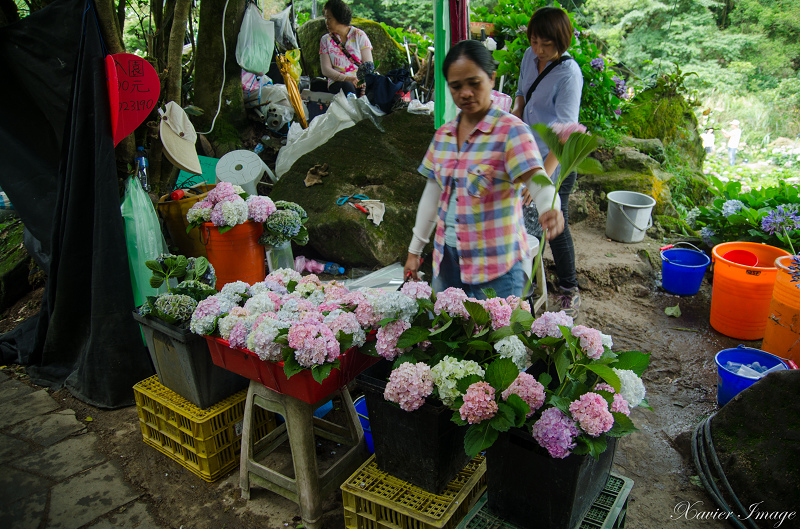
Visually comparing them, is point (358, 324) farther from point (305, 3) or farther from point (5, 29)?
point (305, 3)

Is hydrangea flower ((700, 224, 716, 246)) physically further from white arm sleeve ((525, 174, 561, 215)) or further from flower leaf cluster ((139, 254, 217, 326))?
flower leaf cluster ((139, 254, 217, 326))

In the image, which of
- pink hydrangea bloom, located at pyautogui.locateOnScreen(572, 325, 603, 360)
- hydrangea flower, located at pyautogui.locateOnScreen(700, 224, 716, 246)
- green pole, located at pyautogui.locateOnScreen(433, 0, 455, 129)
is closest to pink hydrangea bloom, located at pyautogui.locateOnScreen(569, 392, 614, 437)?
pink hydrangea bloom, located at pyautogui.locateOnScreen(572, 325, 603, 360)

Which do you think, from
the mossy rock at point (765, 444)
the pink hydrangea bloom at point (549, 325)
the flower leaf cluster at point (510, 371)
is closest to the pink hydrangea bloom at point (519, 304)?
the flower leaf cluster at point (510, 371)

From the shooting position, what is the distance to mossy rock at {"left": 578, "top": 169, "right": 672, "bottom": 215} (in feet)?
18.9

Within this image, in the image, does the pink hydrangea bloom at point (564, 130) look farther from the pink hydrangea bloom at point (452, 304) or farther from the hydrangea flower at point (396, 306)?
the hydrangea flower at point (396, 306)

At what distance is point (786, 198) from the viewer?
440 centimetres

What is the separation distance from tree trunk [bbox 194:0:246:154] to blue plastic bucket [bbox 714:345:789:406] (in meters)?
4.98

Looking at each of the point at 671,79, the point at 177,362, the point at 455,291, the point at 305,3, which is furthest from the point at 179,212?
the point at 305,3

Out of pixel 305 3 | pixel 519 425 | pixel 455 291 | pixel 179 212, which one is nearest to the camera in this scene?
pixel 519 425

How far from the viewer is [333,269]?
14.5 ft

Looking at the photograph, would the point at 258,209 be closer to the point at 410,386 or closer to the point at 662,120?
the point at 410,386

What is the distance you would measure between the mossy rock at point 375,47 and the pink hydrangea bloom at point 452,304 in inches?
303

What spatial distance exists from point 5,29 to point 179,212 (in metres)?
1.58

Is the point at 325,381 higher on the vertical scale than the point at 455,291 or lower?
lower
